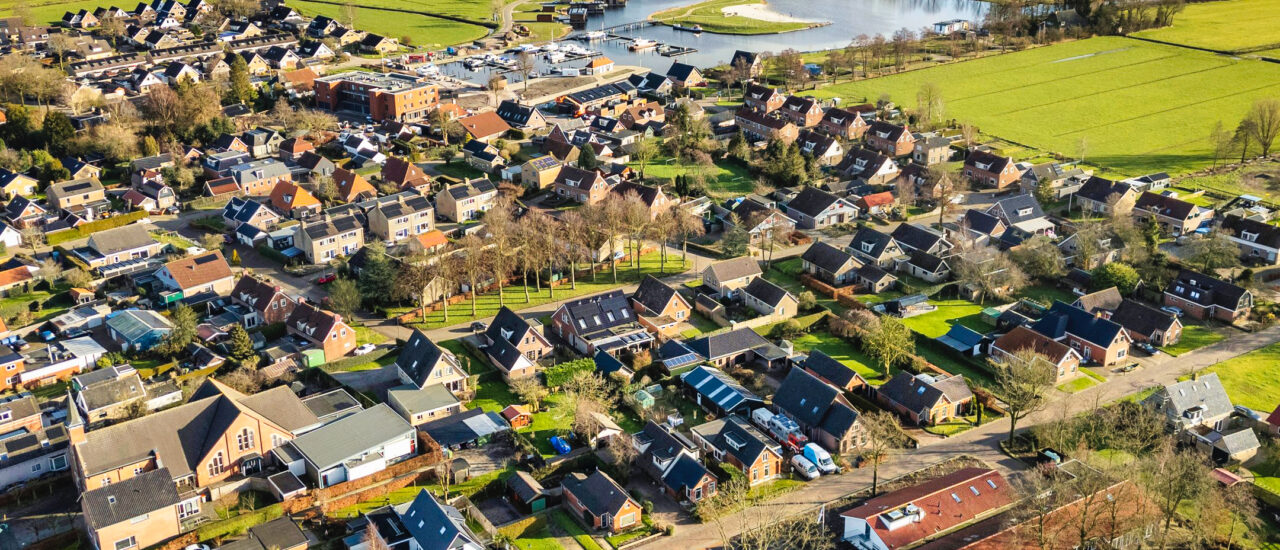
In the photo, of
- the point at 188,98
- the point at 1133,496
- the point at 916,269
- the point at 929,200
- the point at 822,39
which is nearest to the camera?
the point at 1133,496

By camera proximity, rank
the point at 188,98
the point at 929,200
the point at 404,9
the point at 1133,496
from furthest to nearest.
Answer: the point at 404,9 → the point at 188,98 → the point at 929,200 → the point at 1133,496

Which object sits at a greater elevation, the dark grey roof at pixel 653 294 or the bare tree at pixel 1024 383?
the dark grey roof at pixel 653 294

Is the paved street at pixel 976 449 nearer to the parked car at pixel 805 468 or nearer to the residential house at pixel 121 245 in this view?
the parked car at pixel 805 468

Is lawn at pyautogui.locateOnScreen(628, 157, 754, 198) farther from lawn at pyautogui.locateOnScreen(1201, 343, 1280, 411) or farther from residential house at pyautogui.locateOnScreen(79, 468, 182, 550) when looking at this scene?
residential house at pyautogui.locateOnScreen(79, 468, 182, 550)

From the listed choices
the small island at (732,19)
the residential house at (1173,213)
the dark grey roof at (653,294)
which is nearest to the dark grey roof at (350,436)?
the dark grey roof at (653,294)

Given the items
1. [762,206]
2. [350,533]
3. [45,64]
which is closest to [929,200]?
[762,206]

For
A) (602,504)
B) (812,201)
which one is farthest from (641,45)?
(602,504)

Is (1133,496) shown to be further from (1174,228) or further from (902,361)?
(1174,228)

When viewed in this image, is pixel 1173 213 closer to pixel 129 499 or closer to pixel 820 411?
pixel 820 411
